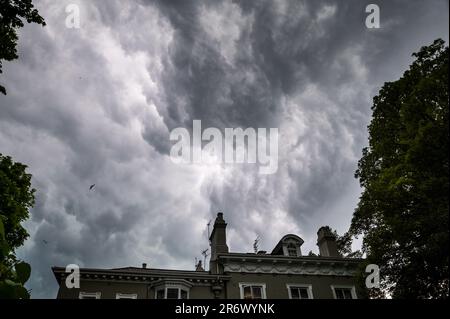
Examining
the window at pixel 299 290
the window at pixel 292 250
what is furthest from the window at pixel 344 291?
the window at pixel 292 250

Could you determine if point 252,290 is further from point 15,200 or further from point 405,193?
point 15,200

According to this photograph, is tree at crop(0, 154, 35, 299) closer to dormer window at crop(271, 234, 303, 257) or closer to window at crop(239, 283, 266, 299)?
window at crop(239, 283, 266, 299)

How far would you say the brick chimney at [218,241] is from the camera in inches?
782

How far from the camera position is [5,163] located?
17.1 m

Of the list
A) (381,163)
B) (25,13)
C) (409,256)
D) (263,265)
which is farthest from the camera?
(263,265)

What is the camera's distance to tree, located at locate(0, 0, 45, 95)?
27.9 feet

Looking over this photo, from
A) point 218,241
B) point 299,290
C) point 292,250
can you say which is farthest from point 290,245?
point 218,241

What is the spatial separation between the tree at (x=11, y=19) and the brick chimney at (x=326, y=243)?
22.0 m

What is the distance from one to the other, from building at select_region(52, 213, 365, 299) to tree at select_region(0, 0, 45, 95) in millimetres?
13020

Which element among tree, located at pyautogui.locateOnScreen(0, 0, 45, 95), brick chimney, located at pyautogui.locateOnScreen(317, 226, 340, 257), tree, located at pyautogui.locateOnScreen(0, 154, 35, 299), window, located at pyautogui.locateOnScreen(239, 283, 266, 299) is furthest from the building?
tree, located at pyautogui.locateOnScreen(0, 0, 45, 95)
